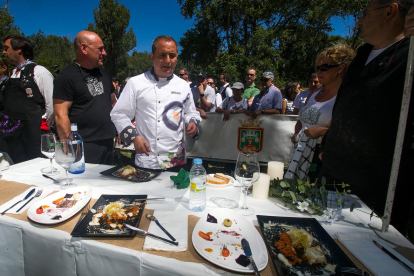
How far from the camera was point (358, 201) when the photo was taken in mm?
1578

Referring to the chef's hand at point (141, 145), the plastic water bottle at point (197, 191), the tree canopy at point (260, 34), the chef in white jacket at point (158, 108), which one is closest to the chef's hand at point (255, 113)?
the chef in white jacket at point (158, 108)

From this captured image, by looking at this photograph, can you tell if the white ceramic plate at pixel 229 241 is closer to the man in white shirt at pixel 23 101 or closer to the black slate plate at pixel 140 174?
the black slate plate at pixel 140 174

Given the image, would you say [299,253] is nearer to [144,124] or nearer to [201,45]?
[144,124]

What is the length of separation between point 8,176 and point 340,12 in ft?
77.2

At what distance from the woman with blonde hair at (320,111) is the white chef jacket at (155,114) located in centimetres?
146

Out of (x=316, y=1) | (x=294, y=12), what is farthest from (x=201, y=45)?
(x=316, y=1)

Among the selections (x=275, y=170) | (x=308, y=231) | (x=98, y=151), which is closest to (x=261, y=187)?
(x=275, y=170)

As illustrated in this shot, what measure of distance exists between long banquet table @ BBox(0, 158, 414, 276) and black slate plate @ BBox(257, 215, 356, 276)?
0.11 metres

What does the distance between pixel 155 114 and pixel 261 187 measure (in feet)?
4.23

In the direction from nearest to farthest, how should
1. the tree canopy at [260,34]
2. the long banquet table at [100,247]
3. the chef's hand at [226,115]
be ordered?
the long banquet table at [100,247], the chef's hand at [226,115], the tree canopy at [260,34]

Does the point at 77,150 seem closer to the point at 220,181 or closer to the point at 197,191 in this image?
the point at 197,191

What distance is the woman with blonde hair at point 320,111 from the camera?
7.68ft

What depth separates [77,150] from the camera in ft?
5.63

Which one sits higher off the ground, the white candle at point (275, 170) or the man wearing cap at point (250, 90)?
the man wearing cap at point (250, 90)
